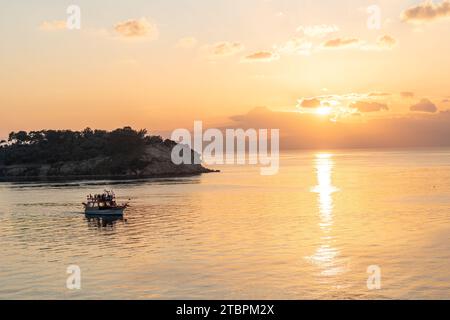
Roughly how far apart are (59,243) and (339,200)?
69918mm

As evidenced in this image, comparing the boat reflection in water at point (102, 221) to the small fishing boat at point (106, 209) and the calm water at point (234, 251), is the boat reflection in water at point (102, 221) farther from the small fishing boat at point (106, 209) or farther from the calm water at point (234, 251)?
the small fishing boat at point (106, 209)

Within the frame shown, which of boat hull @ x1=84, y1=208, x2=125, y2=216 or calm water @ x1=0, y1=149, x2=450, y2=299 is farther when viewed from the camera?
boat hull @ x1=84, y1=208, x2=125, y2=216

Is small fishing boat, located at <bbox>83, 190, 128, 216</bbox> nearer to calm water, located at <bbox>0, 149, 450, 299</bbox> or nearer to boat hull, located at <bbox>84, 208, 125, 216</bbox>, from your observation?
boat hull, located at <bbox>84, 208, 125, 216</bbox>

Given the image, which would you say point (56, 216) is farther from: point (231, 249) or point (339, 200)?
point (339, 200)

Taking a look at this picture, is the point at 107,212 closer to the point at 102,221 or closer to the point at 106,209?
the point at 106,209

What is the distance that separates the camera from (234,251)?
185ft

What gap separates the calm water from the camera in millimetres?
41312

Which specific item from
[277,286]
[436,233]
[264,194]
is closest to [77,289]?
[277,286]

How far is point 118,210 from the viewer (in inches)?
3595

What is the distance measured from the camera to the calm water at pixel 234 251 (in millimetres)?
41312

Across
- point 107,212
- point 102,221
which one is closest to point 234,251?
point 102,221

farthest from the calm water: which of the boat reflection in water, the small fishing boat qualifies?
the small fishing boat

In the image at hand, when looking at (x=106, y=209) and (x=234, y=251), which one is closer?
(x=234, y=251)

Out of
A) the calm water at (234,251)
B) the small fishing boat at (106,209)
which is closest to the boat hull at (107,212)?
the small fishing boat at (106,209)
